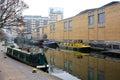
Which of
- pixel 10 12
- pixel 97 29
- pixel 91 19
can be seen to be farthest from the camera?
pixel 91 19

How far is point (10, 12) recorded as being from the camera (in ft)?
98.4

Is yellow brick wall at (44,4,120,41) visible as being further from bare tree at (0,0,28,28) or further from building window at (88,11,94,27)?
bare tree at (0,0,28,28)

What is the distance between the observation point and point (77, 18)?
80812 millimetres

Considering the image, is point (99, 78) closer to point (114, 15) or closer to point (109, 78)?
point (109, 78)

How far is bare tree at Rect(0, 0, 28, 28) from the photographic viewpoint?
2879 cm

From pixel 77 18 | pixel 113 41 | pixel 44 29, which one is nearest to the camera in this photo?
pixel 113 41

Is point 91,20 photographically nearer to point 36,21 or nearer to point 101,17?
point 101,17

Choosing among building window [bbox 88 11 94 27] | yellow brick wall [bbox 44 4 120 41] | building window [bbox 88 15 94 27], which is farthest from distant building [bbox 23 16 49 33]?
building window [bbox 88 15 94 27]

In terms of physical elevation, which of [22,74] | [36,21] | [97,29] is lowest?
[22,74]

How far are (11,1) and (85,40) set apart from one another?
1717 inches

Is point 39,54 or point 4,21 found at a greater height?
point 4,21

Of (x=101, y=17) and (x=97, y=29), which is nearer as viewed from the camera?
(x=101, y=17)

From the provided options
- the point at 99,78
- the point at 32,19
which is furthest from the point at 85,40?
the point at 32,19

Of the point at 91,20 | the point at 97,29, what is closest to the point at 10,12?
the point at 97,29
